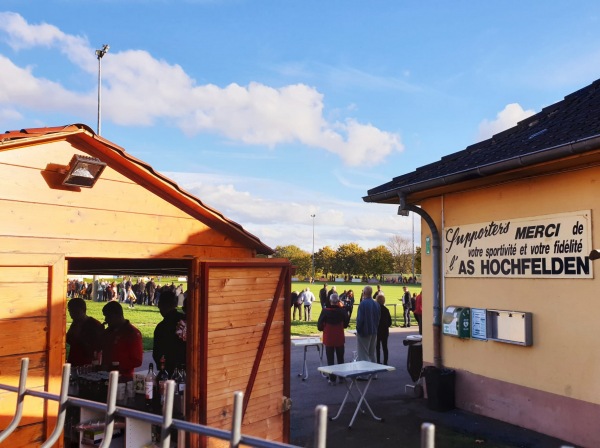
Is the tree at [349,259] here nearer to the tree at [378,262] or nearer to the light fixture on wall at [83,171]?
the tree at [378,262]

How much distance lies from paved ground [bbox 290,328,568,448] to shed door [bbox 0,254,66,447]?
136 inches

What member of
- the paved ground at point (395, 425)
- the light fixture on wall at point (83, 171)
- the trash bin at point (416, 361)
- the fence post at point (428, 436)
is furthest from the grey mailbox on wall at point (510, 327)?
the fence post at point (428, 436)

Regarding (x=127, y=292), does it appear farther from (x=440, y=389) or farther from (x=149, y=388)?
(x=149, y=388)

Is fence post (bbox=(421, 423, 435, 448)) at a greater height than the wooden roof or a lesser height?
lesser

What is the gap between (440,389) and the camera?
8133 millimetres

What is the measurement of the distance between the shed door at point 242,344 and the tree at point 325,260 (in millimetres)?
101786

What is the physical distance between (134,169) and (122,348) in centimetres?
241

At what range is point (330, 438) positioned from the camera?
6.91 m

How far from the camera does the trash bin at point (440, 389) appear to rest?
8.14 meters

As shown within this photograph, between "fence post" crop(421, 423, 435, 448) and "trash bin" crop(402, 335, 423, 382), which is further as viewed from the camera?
"trash bin" crop(402, 335, 423, 382)

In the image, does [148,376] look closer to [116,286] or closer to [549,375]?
[549,375]

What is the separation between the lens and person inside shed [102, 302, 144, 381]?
621 centimetres

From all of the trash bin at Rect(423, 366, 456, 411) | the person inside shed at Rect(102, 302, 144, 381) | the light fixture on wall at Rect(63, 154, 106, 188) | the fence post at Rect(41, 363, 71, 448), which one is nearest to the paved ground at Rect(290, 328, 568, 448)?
the trash bin at Rect(423, 366, 456, 411)

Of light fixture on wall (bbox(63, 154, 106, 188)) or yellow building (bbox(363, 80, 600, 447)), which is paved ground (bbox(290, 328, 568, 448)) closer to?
yellow building (bbox(363, 80, 600, 447))
